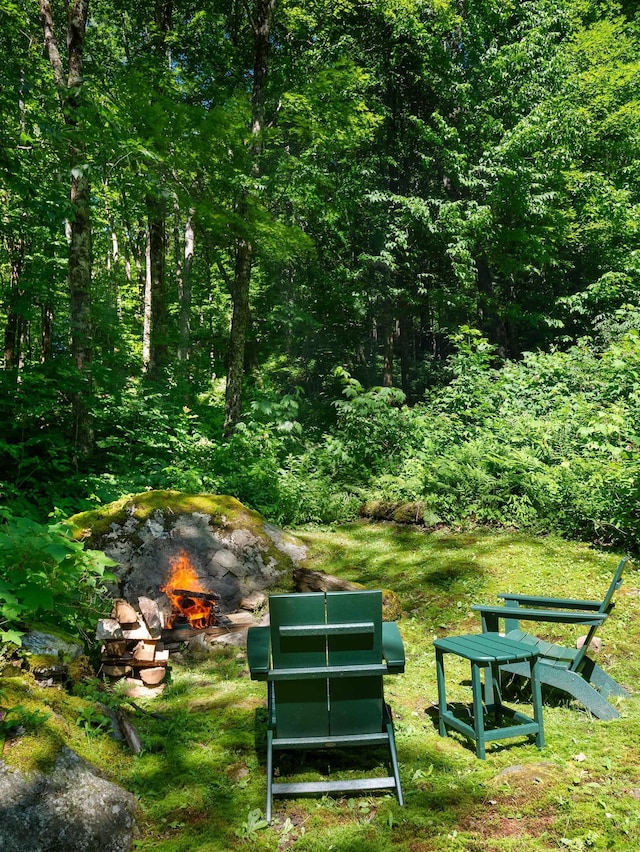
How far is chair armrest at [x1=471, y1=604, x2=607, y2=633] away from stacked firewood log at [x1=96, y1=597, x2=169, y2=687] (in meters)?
2.57

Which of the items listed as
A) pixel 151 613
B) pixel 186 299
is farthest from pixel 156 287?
pixel 151 613

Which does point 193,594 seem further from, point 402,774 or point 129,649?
point 402,774

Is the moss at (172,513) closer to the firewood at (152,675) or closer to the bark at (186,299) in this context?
the firewood at (152,675)

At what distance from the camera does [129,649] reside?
182 inches

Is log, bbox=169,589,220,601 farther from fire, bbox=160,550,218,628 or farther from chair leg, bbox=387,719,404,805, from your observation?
chair leg, bbox=387,719,404,805

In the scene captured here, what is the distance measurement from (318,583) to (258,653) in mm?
3221

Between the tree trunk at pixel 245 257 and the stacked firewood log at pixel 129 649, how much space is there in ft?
24.8

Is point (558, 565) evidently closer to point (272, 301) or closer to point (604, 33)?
point (272, 301)

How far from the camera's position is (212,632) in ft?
18.8

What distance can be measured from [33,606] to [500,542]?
20.7ft

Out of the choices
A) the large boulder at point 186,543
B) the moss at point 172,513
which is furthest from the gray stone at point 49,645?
the moss at point 172,513

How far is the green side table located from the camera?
3.26 metres

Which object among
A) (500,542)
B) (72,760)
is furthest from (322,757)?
(500,542)

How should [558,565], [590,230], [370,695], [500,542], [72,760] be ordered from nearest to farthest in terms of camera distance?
[72,760] → [370,695] → [558,565] → [500,542] → [590,230]
